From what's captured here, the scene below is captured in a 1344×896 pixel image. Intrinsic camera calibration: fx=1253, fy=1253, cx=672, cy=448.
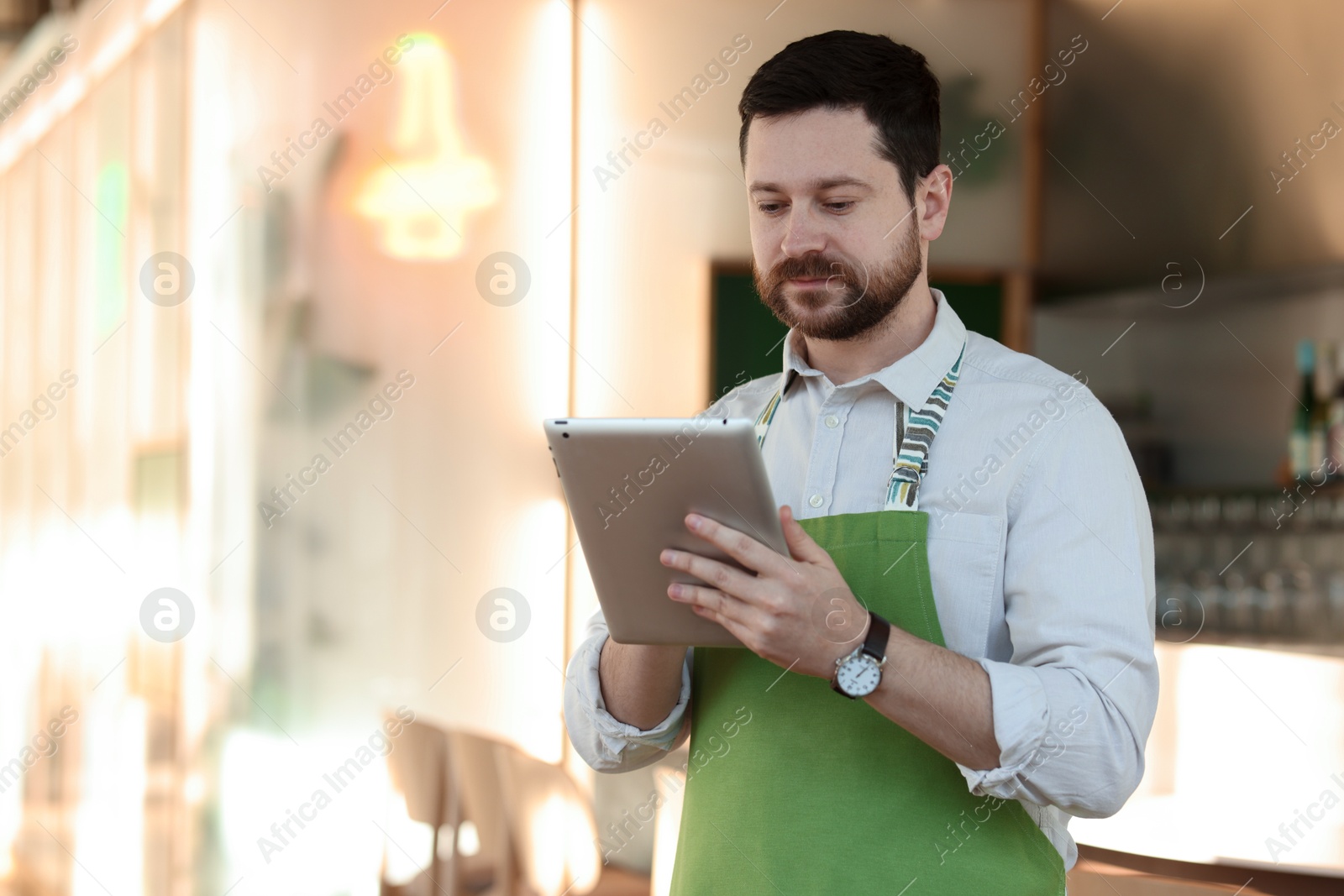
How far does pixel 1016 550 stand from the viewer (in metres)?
1.07

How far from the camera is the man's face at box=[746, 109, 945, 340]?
1167 mm

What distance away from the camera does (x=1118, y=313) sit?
3838 mm

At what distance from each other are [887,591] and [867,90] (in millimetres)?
473

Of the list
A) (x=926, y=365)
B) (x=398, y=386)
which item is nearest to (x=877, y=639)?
(x=926, y=365)

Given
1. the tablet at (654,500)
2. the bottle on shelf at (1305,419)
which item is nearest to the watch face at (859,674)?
the tablet at (654,500)

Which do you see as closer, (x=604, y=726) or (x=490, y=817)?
(x=604, y=726)

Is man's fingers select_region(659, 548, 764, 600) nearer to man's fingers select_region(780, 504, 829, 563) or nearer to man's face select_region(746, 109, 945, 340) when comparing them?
man's fingers select_region(780, 504, 829, 563)

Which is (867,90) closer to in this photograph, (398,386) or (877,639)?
(877,639)

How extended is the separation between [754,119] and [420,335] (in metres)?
2.12

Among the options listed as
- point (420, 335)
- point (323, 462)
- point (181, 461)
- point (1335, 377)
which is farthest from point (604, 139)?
point (1335, 377)

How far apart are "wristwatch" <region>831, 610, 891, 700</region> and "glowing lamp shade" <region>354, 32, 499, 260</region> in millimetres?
2456

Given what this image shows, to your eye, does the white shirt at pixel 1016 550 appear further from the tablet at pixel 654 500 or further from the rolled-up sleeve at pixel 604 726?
the tablet at pixel 654 500

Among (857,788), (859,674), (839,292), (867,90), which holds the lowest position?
(857,788)

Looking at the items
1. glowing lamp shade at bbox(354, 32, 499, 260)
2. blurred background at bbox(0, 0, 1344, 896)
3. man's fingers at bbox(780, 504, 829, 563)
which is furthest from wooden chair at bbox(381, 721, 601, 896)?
man's fingers at bbox(780, 504, 829, 563)
